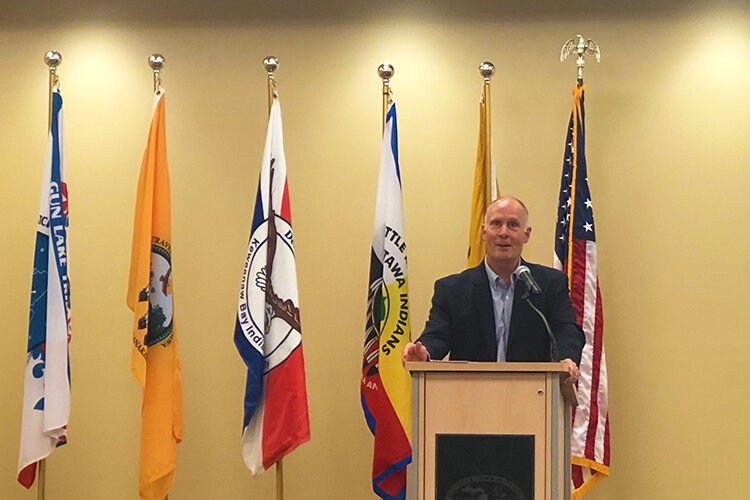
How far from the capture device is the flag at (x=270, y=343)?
17.5 ft

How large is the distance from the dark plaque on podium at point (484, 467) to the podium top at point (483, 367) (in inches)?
8.2

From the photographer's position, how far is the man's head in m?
4.41

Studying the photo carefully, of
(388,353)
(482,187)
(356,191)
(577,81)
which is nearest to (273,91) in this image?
(356,191)

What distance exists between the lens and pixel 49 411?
210 inches

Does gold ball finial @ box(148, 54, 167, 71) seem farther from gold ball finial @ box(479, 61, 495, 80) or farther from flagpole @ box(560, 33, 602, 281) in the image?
flagpole @ box(560, 33, 602, 281)

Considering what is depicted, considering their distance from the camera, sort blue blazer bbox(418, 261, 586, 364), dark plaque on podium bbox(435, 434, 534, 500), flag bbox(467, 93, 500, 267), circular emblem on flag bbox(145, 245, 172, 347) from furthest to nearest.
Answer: flag bbox(467, 93, 500, 267) < circular emblem on flag bbox(145, 245, 172, 347) < blue blazer bbox(418, 261, 586, 364) < dark plaque on podium bbox(435, 434, 534, 500)

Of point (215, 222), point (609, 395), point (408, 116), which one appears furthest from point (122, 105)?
point (609, 395)

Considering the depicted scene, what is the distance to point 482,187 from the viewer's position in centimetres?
562

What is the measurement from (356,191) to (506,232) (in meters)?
1.72

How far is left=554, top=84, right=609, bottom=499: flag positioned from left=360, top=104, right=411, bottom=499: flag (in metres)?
0.77

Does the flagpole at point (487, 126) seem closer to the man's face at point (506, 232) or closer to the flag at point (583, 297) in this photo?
the flag at point (583, 297)

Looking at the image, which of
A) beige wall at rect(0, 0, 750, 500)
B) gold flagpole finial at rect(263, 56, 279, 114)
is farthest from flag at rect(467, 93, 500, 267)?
gold flagpole finial at rect(263, 56, 279, 114)

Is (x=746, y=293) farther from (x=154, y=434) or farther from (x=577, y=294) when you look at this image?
(x=154, y=434)

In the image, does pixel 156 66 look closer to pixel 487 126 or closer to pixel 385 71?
pixel 385 71
